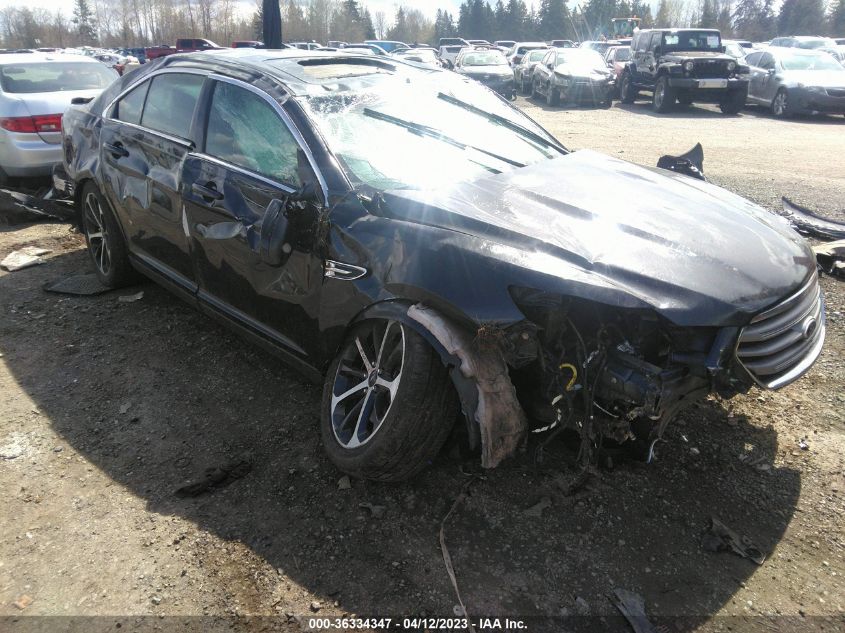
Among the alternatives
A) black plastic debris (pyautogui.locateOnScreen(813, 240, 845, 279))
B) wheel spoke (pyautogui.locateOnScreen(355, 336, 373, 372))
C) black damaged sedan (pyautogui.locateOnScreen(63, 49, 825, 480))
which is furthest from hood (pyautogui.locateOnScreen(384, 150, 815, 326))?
black plastic debris (pyautogui.locateOnScreen(813, 240, 845, 279))

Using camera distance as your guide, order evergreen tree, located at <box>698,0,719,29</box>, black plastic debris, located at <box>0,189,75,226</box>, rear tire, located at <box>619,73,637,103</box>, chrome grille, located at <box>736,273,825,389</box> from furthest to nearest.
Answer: evergreen tree, located at <box>698,0,719,29</box>
rear tire, located at <box>619,73,637,103</box>
black plastic debris, located at <box>0,189,75,226</box>
chrome grille, located at <box>736,273,825,389</box>

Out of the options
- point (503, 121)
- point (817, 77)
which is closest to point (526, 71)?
point (817, 77)

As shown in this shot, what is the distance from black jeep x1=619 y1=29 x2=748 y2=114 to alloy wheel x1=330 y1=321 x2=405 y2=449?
1600 centimetres

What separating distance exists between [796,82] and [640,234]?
15467mm

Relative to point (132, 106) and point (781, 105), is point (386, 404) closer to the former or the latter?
point (132, 106)

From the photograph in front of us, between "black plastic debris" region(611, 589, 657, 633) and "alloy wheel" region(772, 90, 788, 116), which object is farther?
"alloy wheel" region(772, 90, 788, 116)

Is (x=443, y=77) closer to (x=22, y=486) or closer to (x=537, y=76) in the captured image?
(x=22, y=486)

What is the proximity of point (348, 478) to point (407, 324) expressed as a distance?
85 cm

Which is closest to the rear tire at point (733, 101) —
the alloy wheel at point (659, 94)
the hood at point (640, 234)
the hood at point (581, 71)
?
the alloy wheel at point (659, 94)

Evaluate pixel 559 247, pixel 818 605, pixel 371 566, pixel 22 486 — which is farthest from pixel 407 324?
pixel 22 486

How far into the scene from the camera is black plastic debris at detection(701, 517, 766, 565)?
2.51 metres

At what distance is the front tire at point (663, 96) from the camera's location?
16.6 metres

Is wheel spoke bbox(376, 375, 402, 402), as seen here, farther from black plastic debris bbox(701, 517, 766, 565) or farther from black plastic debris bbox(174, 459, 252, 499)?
black plastic debris bbox(701, 517, 766, 565)

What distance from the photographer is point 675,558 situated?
2.51 meters
